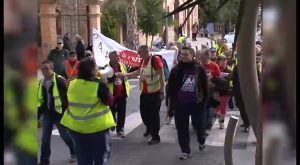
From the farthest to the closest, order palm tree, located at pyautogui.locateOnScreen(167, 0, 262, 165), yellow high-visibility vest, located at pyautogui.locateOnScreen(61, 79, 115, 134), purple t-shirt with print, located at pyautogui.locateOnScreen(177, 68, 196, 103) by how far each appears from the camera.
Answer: purple t-shirt with print, located at pyautogui.locateOnScreen(177, 68, 196, 103)
yellow high-visibility vest, located at pyautogui.locateOnScreen(61, 79, 115, 134)
palm tree, located at pyautogui.locateOnScreen(167, 0, 262, 165)

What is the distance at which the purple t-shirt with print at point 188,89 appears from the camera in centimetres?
705

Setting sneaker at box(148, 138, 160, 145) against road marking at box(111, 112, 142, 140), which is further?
road marking at box(111, 112, 142, 140)

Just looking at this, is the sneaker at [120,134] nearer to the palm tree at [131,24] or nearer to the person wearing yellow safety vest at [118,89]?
the person wearing yellow safety vest at [118,89]

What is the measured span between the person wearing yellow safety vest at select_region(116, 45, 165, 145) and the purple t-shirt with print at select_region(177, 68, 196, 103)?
3.18ft

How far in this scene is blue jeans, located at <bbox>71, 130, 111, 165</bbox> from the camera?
5426 mm

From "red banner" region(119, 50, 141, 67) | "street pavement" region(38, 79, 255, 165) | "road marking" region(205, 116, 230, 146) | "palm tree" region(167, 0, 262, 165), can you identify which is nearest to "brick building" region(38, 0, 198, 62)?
"red banner" region(119, 50, 141, 67)

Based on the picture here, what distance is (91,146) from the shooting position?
547 cm

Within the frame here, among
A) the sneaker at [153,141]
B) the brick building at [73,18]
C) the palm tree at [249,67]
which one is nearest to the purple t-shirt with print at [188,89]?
the sneaker at [153,141]

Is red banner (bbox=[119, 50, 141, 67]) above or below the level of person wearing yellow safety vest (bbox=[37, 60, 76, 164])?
above

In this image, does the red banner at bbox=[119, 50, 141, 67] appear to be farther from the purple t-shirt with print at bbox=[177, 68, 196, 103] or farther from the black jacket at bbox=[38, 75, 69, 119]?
the black jacket at bbox=[38, 75, 69, 119]

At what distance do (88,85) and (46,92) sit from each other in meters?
1.40

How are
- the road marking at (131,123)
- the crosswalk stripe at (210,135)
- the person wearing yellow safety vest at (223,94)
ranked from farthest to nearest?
the road marking at (131,123) → the person wearing yellow safety vest at (223,94) → the crosswalk stripe at (210,135)

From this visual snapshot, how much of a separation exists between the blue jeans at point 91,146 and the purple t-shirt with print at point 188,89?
178 cm

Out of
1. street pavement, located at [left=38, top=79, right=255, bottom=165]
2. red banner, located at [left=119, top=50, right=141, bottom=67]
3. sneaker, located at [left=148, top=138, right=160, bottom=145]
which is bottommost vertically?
street pavement, located at [left=38, top=79, right=255, bottom=165]
